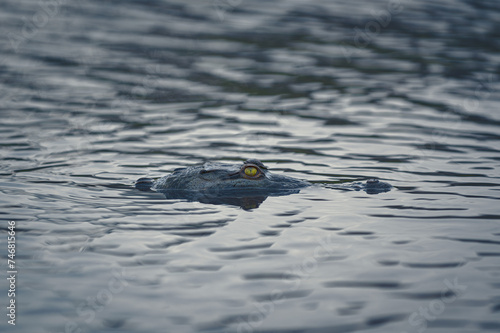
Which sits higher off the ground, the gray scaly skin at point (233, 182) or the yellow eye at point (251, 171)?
the yellow eye at point (251, 171)

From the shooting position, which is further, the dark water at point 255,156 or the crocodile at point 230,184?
the crocodile at point 230,184

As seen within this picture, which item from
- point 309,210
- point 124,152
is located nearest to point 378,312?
point 309,210

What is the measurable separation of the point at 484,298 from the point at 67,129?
37.4 ft

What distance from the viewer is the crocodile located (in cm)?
1210

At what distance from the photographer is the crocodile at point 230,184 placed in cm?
1210

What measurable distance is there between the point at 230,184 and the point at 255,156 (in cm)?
291

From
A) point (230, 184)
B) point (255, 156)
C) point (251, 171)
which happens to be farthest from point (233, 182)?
point (255, 156)

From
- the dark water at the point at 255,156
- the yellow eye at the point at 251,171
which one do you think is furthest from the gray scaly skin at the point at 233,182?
the dark water at the point at 255,156

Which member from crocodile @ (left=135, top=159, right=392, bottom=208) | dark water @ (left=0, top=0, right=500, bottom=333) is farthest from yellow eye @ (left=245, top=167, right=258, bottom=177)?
dark water @ (left=0, top=0, right=500, bottom=333)

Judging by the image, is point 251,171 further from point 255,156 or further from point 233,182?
point 255,156

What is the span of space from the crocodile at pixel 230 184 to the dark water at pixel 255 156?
0.31 m

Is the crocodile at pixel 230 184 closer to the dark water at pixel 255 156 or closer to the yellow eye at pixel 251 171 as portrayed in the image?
the yellow eye at pixel 251 171

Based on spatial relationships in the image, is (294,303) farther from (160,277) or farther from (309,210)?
(309,210)

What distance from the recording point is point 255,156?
49.4ft
